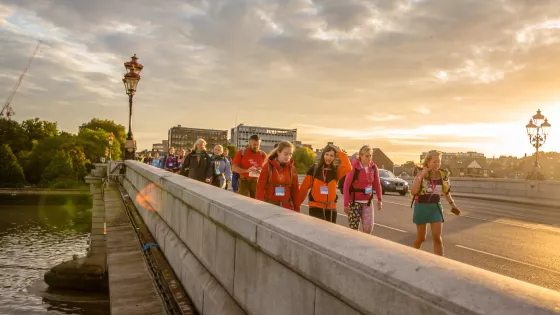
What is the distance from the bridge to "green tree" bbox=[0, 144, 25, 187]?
98.8m

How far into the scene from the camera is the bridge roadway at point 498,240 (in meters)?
7.66

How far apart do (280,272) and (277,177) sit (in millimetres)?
3602

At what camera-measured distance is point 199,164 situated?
11320mm

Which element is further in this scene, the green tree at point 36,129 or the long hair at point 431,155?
the green tree at point 36,129

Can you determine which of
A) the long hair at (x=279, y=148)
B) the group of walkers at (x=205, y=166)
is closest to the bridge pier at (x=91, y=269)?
the group of walkers at (x=205, y=166)

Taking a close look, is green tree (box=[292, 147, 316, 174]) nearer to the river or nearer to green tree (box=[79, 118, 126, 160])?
green tree (box=[79, 118, 126, 160])

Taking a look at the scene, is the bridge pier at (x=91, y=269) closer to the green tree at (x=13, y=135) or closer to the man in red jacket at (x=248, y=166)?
the man in red jacket at (x=248, y=166)

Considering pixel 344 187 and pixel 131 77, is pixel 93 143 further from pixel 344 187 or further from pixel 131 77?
pixel 344 187

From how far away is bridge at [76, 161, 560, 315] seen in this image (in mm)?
1457

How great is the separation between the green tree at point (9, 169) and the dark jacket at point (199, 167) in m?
93.8

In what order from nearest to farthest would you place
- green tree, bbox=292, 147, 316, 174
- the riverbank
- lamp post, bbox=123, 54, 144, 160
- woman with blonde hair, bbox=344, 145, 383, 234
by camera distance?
woman with blonde hair, bbox=344, 145, 383, 234, lamp post, bbox=123, 54, 144, 160, the riverbank, green tree, bbox=292, 147, 316, 174

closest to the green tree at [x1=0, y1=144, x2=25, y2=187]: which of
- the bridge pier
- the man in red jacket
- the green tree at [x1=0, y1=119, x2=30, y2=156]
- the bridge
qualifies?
the green tree at [x1=0, y1=119, x2=30, y2=156]

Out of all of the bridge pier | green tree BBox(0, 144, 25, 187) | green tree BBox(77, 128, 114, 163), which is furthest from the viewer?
green tree BBox(77, 128, 114, 163)

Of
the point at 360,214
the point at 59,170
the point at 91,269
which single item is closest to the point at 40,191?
the point at 59,170
